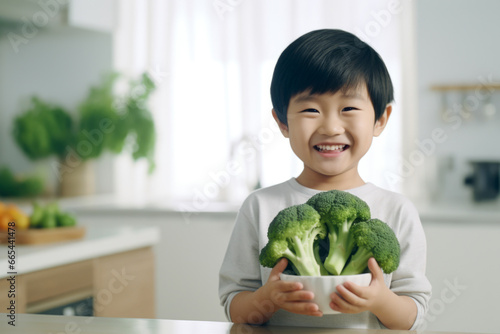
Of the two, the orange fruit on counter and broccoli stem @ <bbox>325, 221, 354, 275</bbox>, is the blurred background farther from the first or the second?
broccoli stem @ <bbox>325, 221, 354, 275</bbox>

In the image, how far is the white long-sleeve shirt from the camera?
94 cm

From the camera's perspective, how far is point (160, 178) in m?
3.59

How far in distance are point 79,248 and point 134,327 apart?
1.38m

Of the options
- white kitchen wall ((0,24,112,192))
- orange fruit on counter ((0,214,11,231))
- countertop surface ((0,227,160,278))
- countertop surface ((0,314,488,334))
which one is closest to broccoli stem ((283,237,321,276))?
countertop surface ((0,314,488,334))

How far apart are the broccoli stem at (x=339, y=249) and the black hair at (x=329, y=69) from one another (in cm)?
23

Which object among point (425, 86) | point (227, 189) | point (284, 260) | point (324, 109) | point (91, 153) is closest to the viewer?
point (284, 260)

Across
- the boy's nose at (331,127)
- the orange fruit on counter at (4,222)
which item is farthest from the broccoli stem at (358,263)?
the orange fruit on counter at (4,222)

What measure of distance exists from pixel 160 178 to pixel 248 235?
2.61m

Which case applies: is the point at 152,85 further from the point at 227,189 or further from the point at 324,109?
the point at 324,109

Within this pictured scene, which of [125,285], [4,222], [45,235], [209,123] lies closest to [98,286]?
[125,285]

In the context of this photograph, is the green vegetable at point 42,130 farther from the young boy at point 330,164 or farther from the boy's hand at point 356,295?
the boy's hand at point 356,295

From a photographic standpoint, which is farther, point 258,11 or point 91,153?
point 91,153

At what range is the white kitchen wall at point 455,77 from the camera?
121 inches

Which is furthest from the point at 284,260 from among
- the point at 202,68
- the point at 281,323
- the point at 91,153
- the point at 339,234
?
the point at 91,153
